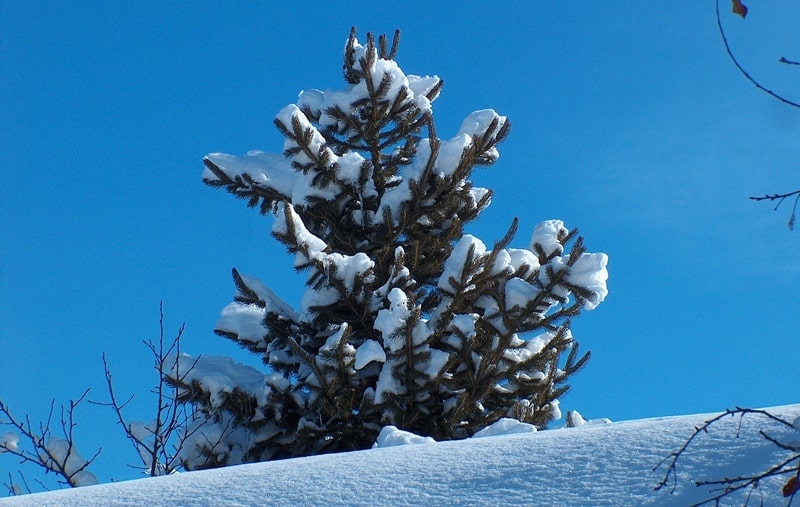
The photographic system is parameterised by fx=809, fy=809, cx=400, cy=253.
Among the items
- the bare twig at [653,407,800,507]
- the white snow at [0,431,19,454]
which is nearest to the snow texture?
the white snow at [0,431,19,454]

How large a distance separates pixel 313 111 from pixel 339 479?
6.05 metres

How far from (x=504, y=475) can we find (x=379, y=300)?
4.38m

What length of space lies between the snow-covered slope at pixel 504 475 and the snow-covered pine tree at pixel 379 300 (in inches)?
128

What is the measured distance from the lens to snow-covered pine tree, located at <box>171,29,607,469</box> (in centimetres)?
682

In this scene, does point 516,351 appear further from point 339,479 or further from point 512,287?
point 339,479

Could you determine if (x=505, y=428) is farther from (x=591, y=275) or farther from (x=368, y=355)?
(x=591, y=275)

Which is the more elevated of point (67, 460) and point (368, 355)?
point (368, 355)

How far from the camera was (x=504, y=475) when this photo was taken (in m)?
2.86

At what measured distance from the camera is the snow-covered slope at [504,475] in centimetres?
265

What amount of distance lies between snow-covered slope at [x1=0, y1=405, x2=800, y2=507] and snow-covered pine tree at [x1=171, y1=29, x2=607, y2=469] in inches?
128

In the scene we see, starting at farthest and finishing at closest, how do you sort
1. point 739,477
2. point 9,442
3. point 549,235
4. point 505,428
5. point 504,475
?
point 549,235
point 9,442
point 505,428
point 504,475
point 739,477

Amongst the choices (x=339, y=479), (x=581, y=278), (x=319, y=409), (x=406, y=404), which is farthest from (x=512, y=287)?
(x=339, y=479)

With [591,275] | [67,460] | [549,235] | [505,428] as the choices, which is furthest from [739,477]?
[67,460]

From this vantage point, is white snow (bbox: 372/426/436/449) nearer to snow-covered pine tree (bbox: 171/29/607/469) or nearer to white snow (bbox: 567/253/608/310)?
snow-covered pine tree (bbox: 171/29/607/469)
